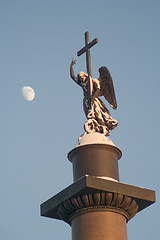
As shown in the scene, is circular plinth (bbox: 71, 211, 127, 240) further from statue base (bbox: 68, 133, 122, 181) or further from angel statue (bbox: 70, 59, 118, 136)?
Answer: angel statue (bbox: 70, 59, 118, 136)

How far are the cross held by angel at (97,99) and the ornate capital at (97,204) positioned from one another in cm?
246

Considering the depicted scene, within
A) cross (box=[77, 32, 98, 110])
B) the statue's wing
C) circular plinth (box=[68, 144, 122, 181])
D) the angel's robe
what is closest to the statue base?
circular plinth (box=[68, 144, 122, 181])

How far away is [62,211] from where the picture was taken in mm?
18828

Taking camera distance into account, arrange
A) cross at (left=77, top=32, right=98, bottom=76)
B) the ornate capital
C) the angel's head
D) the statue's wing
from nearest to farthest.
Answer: the ornate capital
the statue's wing
the angel's head
cross at (left=77, top=32, right=98, bottom=76)

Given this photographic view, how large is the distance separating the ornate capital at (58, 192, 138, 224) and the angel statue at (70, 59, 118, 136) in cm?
246

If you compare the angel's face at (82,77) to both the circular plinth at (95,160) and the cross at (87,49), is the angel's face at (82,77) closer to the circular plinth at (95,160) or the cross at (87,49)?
the cross at (87,49)

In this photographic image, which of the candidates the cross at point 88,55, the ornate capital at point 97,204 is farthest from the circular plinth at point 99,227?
the cross at point 88,55

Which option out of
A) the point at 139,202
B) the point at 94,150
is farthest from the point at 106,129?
the point at 139,202

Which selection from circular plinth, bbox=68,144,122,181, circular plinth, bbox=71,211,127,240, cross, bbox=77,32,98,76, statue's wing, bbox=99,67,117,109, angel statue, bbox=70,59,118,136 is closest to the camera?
circular plinth, bbox=71,211,127,240

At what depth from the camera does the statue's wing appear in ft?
69.6

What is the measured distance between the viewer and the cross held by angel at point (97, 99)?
2028 centimetres

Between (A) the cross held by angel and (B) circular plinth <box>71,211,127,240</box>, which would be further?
(A) the cross held by angel

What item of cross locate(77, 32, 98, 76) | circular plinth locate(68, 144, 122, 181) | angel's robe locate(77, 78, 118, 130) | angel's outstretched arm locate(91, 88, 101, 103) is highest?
cross locate(77, 32, 98, 76)

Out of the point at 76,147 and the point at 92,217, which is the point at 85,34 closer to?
the point at 76,147
